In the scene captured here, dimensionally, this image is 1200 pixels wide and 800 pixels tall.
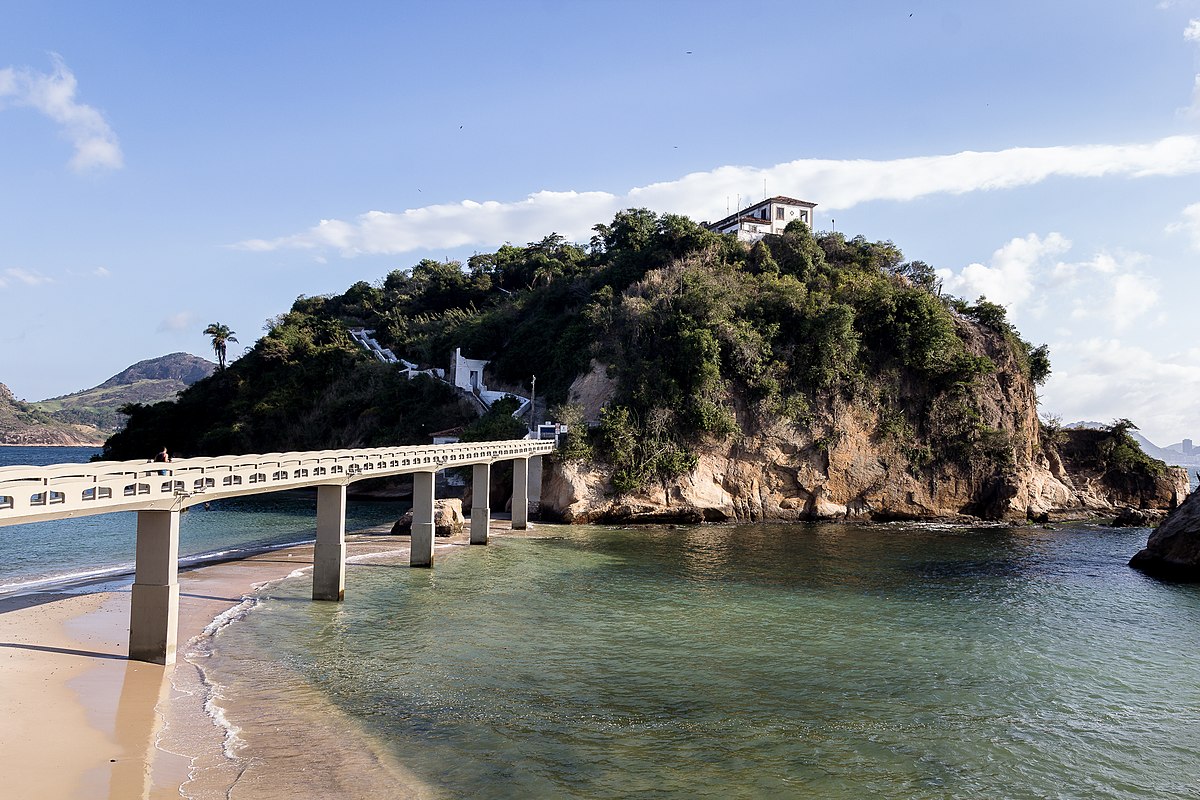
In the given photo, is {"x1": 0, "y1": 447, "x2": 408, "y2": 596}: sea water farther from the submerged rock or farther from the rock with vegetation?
the submerged rock

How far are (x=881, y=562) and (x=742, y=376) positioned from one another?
19.4 meters

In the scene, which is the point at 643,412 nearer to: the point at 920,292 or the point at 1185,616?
the point at 920,292

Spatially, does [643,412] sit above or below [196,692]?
above

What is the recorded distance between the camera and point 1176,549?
3114 cm

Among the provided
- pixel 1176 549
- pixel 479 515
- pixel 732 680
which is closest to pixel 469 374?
pixel 479 515

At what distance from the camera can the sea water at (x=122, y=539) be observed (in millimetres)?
26484

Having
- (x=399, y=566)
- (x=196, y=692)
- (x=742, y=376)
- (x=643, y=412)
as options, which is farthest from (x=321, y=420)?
(x=196, y=692)

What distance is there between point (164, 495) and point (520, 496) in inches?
1036

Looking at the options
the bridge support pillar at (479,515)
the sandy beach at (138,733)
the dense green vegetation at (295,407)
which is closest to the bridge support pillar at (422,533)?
the bridge support pillar at (479,515)

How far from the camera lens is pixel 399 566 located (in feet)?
91.5

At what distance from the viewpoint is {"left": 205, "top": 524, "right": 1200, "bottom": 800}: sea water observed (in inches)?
448

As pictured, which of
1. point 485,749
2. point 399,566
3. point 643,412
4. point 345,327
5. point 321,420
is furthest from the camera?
point 345,327

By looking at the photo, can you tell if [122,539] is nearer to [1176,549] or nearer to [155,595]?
[155,595]

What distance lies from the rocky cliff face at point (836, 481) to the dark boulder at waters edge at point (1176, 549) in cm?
1811
